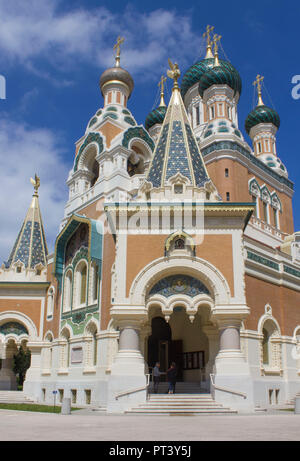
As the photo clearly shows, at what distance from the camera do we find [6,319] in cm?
2058

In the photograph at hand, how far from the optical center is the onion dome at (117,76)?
2209 cm

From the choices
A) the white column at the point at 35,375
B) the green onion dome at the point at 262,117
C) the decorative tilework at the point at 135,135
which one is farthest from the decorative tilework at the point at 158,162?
the green onion dome at the point at 262,117

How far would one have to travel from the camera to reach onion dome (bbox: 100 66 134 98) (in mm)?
22094

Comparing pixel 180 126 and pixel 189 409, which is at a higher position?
pixel 180 126

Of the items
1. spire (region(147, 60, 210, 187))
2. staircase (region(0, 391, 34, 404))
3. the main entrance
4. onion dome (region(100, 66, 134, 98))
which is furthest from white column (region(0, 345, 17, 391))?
onion dome (region(100, 66, 134, 98))

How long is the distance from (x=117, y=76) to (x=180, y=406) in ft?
54.9

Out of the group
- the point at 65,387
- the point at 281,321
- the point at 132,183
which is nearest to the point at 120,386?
the point at 65,387

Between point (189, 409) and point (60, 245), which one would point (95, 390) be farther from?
point (60, 245)

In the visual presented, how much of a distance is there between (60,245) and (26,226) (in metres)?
5.57

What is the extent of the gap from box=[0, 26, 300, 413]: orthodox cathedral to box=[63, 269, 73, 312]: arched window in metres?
0.06

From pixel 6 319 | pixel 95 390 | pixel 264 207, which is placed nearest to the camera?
pixel 95 390

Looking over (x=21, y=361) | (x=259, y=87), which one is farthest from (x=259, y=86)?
(x=21, y=361)

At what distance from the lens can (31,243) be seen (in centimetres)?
2317

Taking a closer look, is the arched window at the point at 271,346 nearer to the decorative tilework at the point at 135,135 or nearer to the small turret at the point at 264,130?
the decorative tilework at the point at 135,135
